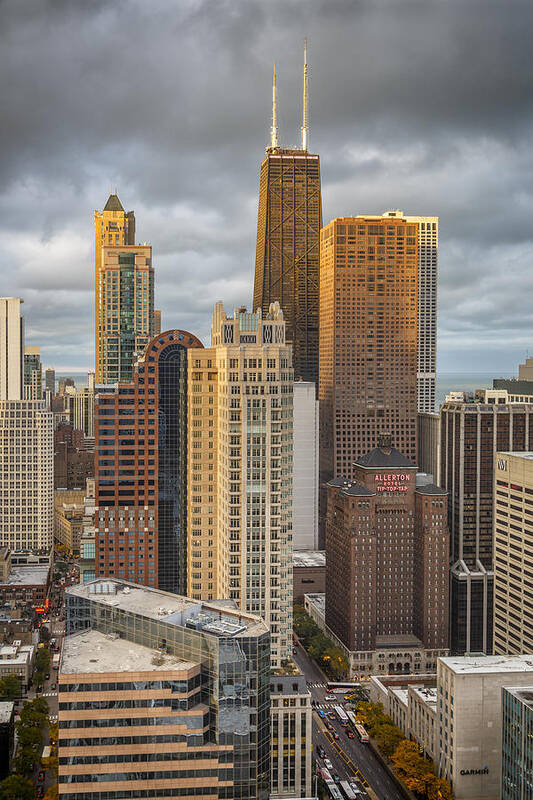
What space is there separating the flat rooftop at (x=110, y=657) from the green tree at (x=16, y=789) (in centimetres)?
5567

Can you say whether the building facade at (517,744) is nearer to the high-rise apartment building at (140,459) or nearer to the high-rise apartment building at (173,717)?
the high-rise apartment building at (173,717)

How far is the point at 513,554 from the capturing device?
182 m

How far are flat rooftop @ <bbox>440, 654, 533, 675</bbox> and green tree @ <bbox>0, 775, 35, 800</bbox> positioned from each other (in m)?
76.2

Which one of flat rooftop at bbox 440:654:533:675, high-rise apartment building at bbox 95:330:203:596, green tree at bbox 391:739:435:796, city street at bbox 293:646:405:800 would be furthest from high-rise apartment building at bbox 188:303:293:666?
high-rise apartment building at bbox 95:330:203:596

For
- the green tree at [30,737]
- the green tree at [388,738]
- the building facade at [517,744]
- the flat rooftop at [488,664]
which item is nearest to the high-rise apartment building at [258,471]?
the flat rooftop at [488,664]

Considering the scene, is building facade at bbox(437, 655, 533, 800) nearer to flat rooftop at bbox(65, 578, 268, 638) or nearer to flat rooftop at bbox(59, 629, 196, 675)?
flat rooftop at bbox(65, 578, 268, 638)

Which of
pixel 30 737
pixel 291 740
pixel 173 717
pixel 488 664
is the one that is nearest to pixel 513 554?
pixel 488 664

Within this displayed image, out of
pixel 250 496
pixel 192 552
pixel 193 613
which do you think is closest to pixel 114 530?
pixel 192 552

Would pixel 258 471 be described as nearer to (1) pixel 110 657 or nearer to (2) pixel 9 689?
(1) pixel 110 657

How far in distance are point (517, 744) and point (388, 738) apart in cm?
5405

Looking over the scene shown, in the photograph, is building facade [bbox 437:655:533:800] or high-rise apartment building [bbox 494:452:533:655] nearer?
building facade [bbox 437:655:533:800]

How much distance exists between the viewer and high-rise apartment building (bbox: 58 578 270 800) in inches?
3570

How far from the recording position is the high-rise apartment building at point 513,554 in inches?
6914

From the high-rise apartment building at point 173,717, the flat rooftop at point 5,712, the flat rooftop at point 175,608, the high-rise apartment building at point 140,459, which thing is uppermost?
the high-rise apartment building at point 140,459
